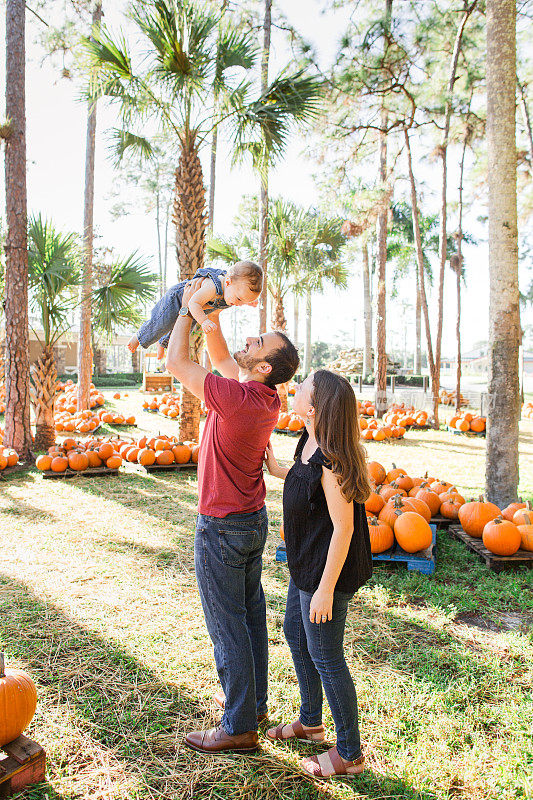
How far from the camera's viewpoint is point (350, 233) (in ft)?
45.0

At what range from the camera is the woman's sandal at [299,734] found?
7.52ft

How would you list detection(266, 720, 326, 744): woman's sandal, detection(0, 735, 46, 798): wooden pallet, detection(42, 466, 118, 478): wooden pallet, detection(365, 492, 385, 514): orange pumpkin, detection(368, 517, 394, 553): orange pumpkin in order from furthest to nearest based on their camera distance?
detection(42, 466, 118, 478): wooden pallet → detection(365, 492, 385, 514): orange pumpkin → detection(368, 517, 394, 553): orange pumpkin → detection(266, 720, 326, 744): woman's sandal → detection(0, 735, 46, 798): wooden pallet

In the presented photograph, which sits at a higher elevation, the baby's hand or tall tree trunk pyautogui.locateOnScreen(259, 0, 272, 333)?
tall tree trunk pyautogui.locateOnScreen(259, 0, 272, 333)

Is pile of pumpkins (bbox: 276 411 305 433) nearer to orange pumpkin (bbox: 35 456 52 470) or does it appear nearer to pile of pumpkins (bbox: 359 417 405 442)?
pile of pumpkins (bbox: 359 417 405 442)

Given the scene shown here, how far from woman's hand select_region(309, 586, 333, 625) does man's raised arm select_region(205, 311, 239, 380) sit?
1081 mm

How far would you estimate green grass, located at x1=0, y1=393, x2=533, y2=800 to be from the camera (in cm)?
211

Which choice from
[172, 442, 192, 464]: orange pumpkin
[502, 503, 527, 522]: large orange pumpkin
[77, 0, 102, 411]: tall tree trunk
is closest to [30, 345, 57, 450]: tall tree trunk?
[172, 442, 192, 464]: orange pumpkin

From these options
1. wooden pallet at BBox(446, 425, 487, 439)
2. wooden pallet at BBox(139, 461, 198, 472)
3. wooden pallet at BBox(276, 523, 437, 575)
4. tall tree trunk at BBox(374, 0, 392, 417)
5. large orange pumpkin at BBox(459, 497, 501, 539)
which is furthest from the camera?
tall tree trunk at BBox(374, 0, 392, 417)

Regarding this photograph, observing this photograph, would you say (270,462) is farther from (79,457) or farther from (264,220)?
(264,220)

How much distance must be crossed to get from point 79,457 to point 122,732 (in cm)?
578

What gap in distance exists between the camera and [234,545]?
84.3 inches

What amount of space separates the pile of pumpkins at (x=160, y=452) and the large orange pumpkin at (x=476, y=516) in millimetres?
4377

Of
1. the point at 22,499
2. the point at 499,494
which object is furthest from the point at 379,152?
the point at 22,499

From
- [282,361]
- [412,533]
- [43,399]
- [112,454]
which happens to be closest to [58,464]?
[112,454]
